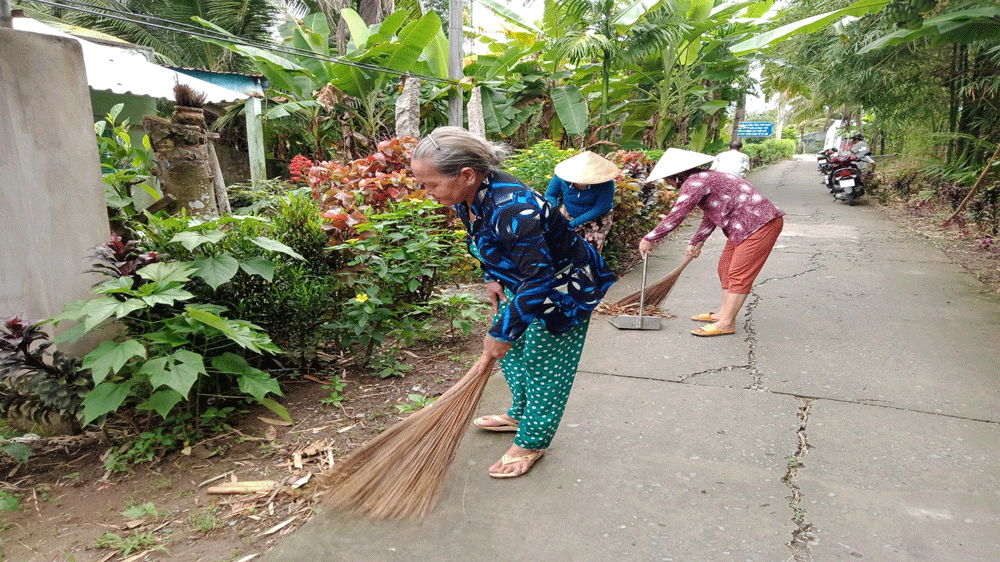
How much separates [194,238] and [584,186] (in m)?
2.46

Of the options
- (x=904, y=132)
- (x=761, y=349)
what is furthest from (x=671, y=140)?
(x=761, y=349)

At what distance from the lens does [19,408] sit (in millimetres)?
2482

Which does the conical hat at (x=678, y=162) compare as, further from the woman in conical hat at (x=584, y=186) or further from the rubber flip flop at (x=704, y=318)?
the rubber flip flop at (x=704, y=318)

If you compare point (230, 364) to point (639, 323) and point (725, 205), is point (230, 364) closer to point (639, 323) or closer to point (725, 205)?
point (639, 323)

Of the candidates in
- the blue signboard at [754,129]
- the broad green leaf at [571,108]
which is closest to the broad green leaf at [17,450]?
the broad green leaf at [571,108]

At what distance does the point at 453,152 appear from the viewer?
2061 millimetres

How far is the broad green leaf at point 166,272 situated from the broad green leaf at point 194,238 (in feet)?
0.28

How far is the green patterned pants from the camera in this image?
2.37m

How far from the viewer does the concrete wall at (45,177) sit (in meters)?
2.41

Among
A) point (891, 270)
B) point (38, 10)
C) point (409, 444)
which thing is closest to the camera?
point (409, 444)

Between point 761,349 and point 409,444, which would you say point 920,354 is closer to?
point 761,349

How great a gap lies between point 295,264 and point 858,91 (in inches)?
417

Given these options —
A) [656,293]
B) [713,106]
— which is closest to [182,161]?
[656,293]

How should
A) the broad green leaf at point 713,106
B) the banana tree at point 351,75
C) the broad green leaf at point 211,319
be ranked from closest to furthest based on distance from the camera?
the broad green leaf at point 211,319
the banana tree at point 351,75
the broad green leaf at point 713,106
